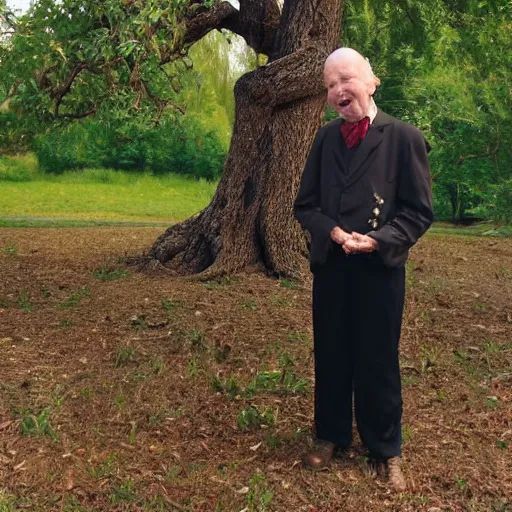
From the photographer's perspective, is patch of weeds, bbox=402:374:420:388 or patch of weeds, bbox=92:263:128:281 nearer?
patch of weeds, bbox=402:374:420:388

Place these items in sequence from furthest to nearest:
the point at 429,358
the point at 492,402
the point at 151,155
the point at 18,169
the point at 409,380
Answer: the point at 151,155 → the point at 18,169 → the point at 429,358 → the point at 409,380 → the point at 492,402

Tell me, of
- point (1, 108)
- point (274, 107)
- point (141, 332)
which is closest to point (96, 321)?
point (141, 332)

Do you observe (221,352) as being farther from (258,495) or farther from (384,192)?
(384,192)

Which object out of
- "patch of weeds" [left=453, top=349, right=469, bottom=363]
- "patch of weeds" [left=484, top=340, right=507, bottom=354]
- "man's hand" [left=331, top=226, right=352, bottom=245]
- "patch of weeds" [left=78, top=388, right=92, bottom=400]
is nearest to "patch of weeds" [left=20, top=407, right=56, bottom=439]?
"patch of weeds" [left=78, top=388, right=92, bottom=400]

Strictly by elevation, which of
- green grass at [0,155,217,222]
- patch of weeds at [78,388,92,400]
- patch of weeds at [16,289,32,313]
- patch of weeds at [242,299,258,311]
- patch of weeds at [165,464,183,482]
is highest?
patch of weeds at [165,464,183,482]

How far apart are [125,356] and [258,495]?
8.57 ft

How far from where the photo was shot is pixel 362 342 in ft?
15.2

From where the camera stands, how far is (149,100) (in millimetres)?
9383

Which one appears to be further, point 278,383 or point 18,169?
point 18,169

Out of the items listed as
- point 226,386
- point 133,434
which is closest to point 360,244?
point 133,434

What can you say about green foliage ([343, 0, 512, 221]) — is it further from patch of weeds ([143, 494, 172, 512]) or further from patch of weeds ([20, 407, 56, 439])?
patch of weeds ([143, 494, 172, 512])

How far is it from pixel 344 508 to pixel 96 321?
4099 mm

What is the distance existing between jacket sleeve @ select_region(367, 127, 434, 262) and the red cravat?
0.70ft

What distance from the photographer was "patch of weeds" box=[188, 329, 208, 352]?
24.0 ft
